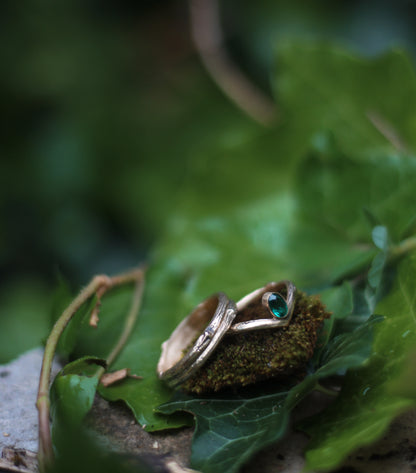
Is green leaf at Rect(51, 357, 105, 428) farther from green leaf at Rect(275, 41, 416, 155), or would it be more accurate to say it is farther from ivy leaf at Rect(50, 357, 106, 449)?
green leaf at Rect(275, 41, 416, 155)

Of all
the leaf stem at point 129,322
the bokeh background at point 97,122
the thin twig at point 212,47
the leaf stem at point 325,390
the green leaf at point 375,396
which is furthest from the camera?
the bokeh background at point 97,122

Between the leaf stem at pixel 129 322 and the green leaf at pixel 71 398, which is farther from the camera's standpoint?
the leaf stem at pixel 129 322

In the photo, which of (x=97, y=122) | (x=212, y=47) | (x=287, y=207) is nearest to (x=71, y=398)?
(x=287, y=207)

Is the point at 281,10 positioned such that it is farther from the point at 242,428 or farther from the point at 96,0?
the point at 242,428

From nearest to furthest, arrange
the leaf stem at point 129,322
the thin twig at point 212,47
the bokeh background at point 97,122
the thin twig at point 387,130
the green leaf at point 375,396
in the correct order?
the green leaf at point 375,396, the leaf stem at point 129,322, the thin twig at point 387,130, the thin twig at point 212,47, the bokeh background at point 97,122

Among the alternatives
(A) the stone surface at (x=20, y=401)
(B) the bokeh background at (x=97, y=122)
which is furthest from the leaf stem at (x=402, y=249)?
(B) the bokeh background at (x=97, y=122)

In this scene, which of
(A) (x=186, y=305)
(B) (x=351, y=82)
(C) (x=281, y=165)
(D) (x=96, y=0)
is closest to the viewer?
(A) (x=186, y=305)

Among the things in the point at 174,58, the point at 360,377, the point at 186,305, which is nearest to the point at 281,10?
the point at 174,58

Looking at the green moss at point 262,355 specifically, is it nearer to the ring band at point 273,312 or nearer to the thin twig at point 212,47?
the ring band at point 273,312
